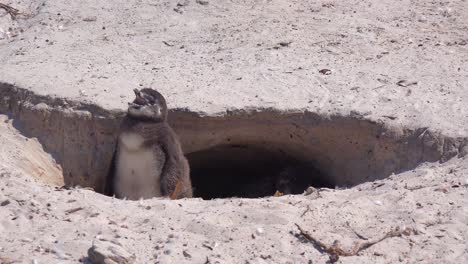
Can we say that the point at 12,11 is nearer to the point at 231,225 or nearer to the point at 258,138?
the point at 258,138

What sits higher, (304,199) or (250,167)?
(304,199)

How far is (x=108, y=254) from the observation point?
454 cm

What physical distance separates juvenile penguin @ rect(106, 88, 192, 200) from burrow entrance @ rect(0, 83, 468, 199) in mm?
321

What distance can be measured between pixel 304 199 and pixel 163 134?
5.34 ft

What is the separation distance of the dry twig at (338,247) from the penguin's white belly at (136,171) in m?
2.16

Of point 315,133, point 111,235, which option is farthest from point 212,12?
point 111,235

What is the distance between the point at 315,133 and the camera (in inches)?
286

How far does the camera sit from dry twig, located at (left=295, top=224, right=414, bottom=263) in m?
4.90

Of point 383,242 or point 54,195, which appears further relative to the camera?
point 54,195

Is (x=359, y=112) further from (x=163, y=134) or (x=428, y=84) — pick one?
(x=163, y=134)

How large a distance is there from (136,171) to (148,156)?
0.16 m

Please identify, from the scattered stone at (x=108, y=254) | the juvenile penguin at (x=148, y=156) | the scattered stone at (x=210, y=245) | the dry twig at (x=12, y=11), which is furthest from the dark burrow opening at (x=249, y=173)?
the scattered stone at (x=108, y=254)

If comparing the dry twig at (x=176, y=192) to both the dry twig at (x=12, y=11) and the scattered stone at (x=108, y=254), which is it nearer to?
the scattered stone at (x=108, y=254)

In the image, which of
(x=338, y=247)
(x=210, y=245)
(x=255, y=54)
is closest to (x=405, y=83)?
(x=255, y=54)
